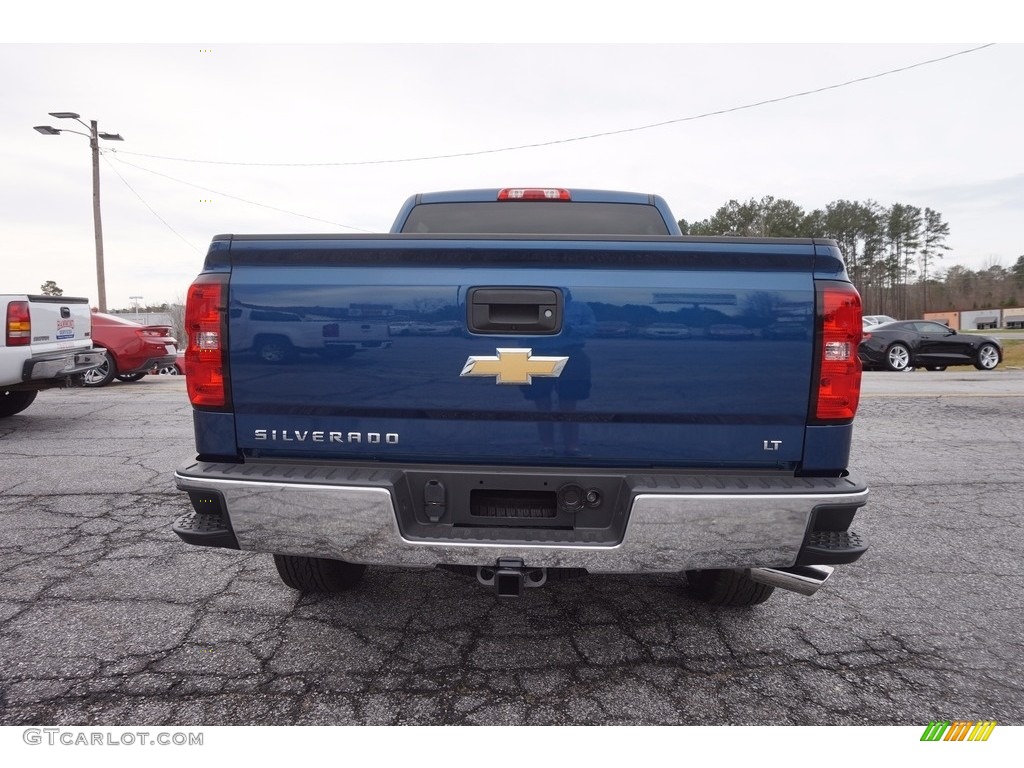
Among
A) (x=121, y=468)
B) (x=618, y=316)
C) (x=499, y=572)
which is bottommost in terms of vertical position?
(x=121, y=468)

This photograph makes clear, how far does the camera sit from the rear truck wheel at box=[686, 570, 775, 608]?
9.04ft

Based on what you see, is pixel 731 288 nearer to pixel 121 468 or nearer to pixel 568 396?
pixel 568 396

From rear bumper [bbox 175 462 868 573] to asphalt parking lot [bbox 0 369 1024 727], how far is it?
0.55m

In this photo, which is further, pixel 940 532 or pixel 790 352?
pixel 940 532

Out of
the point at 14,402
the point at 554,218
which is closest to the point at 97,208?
the point at 14,402

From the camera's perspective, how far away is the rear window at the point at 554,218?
3945 millimetres

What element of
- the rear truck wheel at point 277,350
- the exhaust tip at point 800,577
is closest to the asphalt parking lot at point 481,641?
the exhaust tip at point 800,577

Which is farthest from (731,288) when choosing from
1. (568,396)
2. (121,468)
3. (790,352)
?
(121,468)

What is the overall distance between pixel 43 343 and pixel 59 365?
292mm

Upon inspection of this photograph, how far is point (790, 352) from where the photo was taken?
2068mm

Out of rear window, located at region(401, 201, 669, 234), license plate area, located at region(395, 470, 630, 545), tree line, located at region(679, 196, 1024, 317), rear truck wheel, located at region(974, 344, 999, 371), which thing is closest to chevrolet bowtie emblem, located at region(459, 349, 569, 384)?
license plate area, located at region(395, 470, 630, 545)

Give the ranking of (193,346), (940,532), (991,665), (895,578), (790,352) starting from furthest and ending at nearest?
1. (940,532)
2. (895,578)
3. (991,665)
4. (193,346)
5. (790,352)

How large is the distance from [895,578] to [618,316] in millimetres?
2476

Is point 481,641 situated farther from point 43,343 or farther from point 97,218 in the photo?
point 97,218
